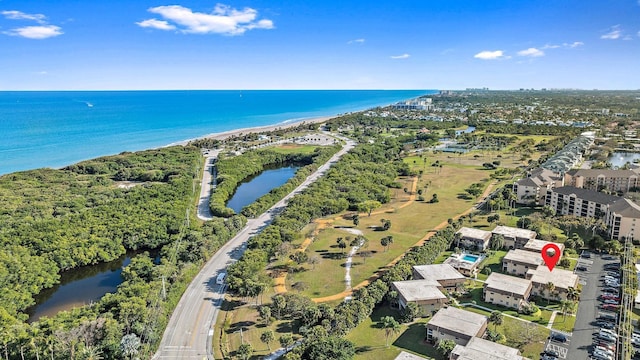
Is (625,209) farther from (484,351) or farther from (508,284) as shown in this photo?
(484,351)

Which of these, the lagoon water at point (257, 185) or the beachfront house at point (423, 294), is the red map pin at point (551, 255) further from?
the lagoon water at point (257, 185)

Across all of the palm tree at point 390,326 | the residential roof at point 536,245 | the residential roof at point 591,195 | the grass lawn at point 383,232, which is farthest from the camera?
the residential roof at point 591,195

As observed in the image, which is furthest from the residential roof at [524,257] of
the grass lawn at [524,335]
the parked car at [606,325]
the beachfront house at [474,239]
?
the grass lawn at [524,335]

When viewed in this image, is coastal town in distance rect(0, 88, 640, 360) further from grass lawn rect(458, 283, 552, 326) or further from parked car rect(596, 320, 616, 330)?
parked car rect(596, 320, 616, 330)

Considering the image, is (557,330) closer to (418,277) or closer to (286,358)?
(418,277)

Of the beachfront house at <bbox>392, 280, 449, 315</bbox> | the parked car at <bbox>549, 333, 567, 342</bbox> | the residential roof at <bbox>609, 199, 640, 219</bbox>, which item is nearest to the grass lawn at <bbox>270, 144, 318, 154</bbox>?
the residential roof at <bbox>609, 199, 640, 219</bbox>

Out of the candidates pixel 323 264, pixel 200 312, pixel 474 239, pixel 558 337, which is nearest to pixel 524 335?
pixel 558 337

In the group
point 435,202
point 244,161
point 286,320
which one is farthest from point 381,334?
point 244,161
